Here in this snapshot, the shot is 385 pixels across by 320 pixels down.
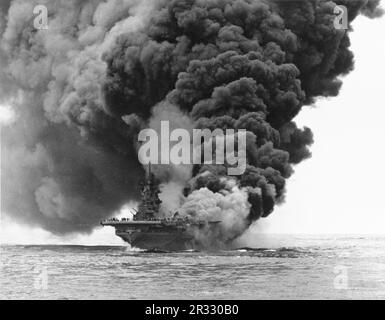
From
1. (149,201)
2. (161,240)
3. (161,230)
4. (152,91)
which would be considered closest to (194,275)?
(161,230)

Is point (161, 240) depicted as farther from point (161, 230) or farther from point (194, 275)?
point (194, 275)

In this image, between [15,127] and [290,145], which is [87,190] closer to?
[15,127]

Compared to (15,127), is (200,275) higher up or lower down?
lower down

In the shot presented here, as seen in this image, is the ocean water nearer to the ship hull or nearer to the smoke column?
the ship hull

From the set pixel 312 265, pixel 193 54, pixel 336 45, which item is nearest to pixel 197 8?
pixel 193 54

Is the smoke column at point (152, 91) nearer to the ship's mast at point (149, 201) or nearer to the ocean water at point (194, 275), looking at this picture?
the ship's mast at point (149, 201)

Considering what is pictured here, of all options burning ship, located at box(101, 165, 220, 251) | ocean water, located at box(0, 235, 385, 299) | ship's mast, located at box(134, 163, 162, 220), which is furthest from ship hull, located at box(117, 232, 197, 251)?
ship's mast, located at box(134, 163, 162, 220)
